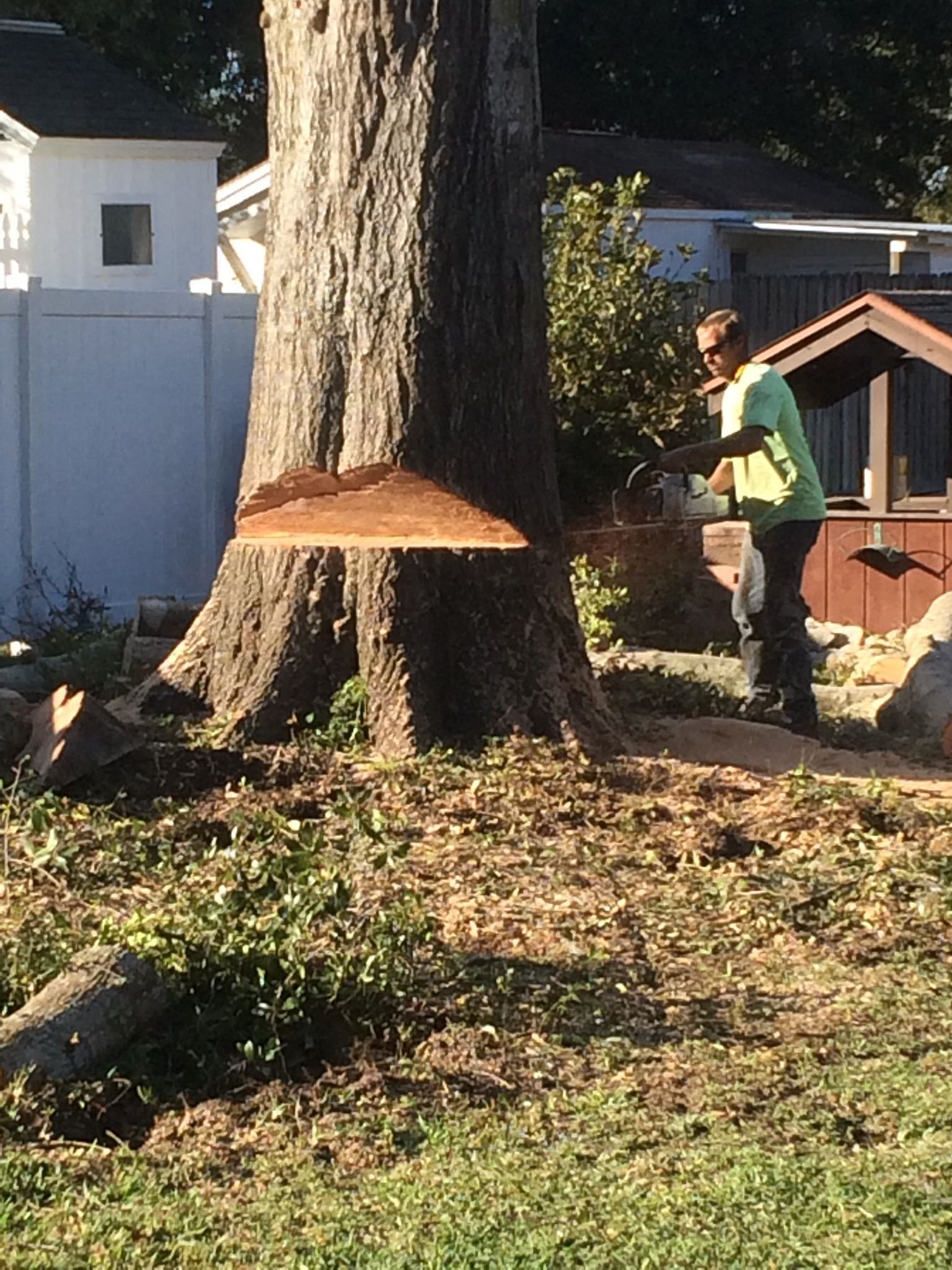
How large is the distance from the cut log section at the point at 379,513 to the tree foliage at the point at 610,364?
20.3ft

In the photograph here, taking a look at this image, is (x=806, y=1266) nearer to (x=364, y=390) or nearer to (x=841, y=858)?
(x=841, y=858)

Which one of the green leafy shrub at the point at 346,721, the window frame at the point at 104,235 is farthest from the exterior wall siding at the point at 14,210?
the green leafy shrub at the point at 346,721

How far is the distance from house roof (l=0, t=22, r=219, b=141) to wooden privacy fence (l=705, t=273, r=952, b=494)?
25.6 feet

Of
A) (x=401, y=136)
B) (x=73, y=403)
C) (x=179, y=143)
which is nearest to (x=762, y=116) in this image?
(x=179, y=143)

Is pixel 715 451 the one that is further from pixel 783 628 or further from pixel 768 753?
pixel 768 753

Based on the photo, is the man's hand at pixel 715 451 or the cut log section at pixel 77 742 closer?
the cut log section at pixel 77 742

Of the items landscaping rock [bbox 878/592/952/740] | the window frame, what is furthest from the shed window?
landscaping rock [bbox 878/592/952/740]

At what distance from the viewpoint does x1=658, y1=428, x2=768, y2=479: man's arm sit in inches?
329

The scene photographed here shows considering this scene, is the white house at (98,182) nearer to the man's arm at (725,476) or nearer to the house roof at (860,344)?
the house roof at (860,344)

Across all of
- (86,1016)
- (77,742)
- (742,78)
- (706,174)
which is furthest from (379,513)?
(742,78)

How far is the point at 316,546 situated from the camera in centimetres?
737

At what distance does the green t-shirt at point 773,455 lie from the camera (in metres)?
8.67

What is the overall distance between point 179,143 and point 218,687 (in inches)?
702

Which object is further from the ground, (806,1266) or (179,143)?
(179,143)
